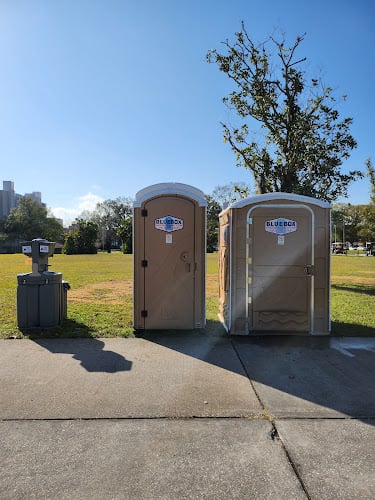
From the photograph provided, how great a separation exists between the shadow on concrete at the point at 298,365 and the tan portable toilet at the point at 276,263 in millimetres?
397

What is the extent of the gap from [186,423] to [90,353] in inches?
99.8

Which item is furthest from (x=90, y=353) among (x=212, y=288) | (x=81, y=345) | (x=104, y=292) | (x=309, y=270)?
(x=212, y=288)

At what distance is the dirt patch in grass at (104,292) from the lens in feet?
34.6

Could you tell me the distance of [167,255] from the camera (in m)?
6.93

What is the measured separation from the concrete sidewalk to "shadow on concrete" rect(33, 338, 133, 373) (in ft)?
0.09

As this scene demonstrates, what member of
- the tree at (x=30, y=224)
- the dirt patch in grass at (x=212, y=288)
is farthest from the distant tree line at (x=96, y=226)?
the dirt patch in grass at (x=212, y=288)

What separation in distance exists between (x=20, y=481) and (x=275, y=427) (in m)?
2.05

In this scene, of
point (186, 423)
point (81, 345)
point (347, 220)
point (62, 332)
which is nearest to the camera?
point (186, 423)

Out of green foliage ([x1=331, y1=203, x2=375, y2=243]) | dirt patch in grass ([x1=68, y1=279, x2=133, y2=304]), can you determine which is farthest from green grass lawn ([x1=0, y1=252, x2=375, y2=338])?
green foliage ([x1=331, y1=203, x2=375, y2=243])

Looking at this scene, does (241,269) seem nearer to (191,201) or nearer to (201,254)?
(201,254)

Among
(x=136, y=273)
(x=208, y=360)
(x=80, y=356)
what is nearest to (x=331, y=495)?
(x=208, y=360)

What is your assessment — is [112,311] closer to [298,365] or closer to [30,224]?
[298,365]

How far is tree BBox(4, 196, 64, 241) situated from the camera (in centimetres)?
8006

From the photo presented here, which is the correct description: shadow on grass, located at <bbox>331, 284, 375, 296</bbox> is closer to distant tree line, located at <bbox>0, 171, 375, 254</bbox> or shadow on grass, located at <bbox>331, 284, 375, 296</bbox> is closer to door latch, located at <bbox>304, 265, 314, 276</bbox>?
door latch, located at <bbox>304, 265, 314, 276</bbox>
